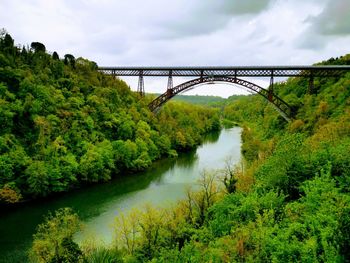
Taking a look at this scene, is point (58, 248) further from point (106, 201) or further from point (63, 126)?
point (63, 126)

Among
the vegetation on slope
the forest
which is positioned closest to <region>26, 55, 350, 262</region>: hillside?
the forest

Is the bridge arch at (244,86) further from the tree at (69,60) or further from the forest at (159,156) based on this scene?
the tree at (69,60)

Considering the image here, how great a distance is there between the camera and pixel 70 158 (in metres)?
30.2

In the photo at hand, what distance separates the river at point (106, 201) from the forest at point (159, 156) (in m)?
1.05

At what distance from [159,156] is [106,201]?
57.4 ft

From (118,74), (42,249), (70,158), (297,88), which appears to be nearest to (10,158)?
(70,158)

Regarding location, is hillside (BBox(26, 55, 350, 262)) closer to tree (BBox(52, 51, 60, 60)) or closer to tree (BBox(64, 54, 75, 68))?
tree (BBox(52, 51, 60, 60))

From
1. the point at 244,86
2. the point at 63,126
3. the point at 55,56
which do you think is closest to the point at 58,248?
the point at 63,126

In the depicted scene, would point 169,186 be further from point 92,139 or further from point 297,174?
point 297,174

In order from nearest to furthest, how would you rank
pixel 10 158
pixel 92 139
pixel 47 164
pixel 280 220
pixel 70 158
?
1. pixel 280 220
2. pixel 10 158
3. pixel 47 164
4. pixel 70 158
5. pixel 92 139

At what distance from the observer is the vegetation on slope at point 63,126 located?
26938 mm

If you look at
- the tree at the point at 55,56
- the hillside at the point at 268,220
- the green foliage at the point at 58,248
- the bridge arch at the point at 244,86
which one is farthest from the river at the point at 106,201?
the tree at the point at 55,56

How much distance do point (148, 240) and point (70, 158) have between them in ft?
52.4

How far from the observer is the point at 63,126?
3262 cm
